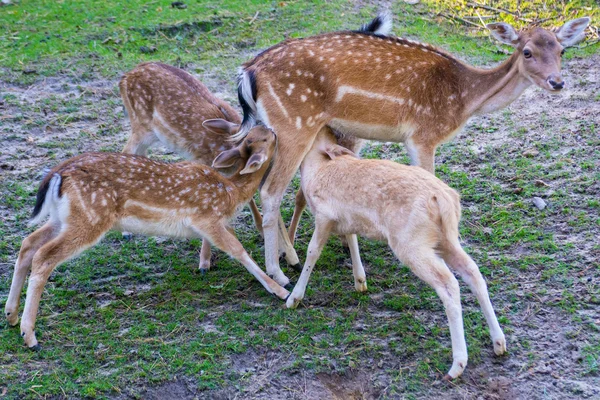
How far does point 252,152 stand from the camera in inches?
212

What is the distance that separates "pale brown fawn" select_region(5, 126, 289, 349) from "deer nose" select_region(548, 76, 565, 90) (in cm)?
211

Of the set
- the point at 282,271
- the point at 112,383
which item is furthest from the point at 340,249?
the point at 112,383

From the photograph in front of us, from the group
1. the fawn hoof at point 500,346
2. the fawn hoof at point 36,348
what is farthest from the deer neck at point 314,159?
the fawn hoof at point 36,348

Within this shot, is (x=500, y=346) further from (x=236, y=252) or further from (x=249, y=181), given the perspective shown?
(x=249, y=181)

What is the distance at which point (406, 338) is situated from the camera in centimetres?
444

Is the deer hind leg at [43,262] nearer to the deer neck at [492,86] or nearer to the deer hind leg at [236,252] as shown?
the deer hind leg at [236,252]

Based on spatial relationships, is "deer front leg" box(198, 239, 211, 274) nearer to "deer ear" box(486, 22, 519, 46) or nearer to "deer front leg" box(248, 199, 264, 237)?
"deer front leg" box(248, 199, 264, 237)

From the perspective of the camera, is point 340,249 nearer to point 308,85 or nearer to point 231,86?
point 308,85

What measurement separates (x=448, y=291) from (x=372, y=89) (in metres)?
1.89

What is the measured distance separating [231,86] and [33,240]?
13.6ft

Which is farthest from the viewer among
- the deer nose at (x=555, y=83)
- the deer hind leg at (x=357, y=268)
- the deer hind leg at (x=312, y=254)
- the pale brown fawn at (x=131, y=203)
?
the deer nose at (x=555, y=83)

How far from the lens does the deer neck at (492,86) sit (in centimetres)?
561

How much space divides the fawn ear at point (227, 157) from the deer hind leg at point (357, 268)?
1.09 meters


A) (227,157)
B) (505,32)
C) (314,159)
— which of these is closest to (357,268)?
(314,159)
